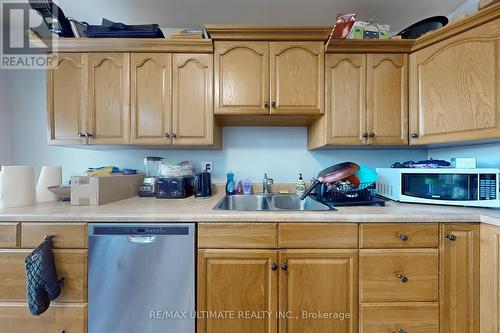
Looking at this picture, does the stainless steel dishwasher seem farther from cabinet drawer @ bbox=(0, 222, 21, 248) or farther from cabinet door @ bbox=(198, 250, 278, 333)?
cabinet drawer @ bbox=(0, 222, 21, 248)

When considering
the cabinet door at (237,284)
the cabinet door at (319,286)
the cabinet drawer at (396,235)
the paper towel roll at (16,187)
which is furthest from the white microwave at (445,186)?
the paper towel roll at (16,187)

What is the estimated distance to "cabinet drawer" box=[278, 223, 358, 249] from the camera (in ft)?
3.57

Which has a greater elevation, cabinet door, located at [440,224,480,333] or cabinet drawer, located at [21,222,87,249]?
cabinet drawer, located at [21,222,87,249]

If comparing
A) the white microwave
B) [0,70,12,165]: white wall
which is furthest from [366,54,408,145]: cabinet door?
[0,70,12,165]: white wall

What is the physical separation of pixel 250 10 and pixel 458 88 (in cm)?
149

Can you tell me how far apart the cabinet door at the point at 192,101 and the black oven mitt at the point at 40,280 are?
2.97 feet

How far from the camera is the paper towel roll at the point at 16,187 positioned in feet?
4.00

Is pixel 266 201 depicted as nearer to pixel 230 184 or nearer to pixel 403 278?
pixel 230 184

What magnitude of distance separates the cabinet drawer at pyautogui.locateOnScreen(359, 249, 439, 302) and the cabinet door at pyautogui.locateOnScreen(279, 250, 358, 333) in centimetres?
7

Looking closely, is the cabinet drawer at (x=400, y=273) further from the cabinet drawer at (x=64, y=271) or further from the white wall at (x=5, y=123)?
the white wall at (x=5, y=123)

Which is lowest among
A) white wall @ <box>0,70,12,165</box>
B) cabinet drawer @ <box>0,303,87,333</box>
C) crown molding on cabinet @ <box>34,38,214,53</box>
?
cabinet drawer @ <box>0,303,87,333</box>

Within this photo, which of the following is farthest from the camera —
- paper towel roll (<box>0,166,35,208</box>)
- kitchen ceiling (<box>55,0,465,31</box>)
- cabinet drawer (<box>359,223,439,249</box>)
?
kitchen ceiling (<box>55,0,465,31</box>)

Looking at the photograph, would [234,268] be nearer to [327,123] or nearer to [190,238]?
[190,238]

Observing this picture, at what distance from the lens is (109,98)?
1.48 m
